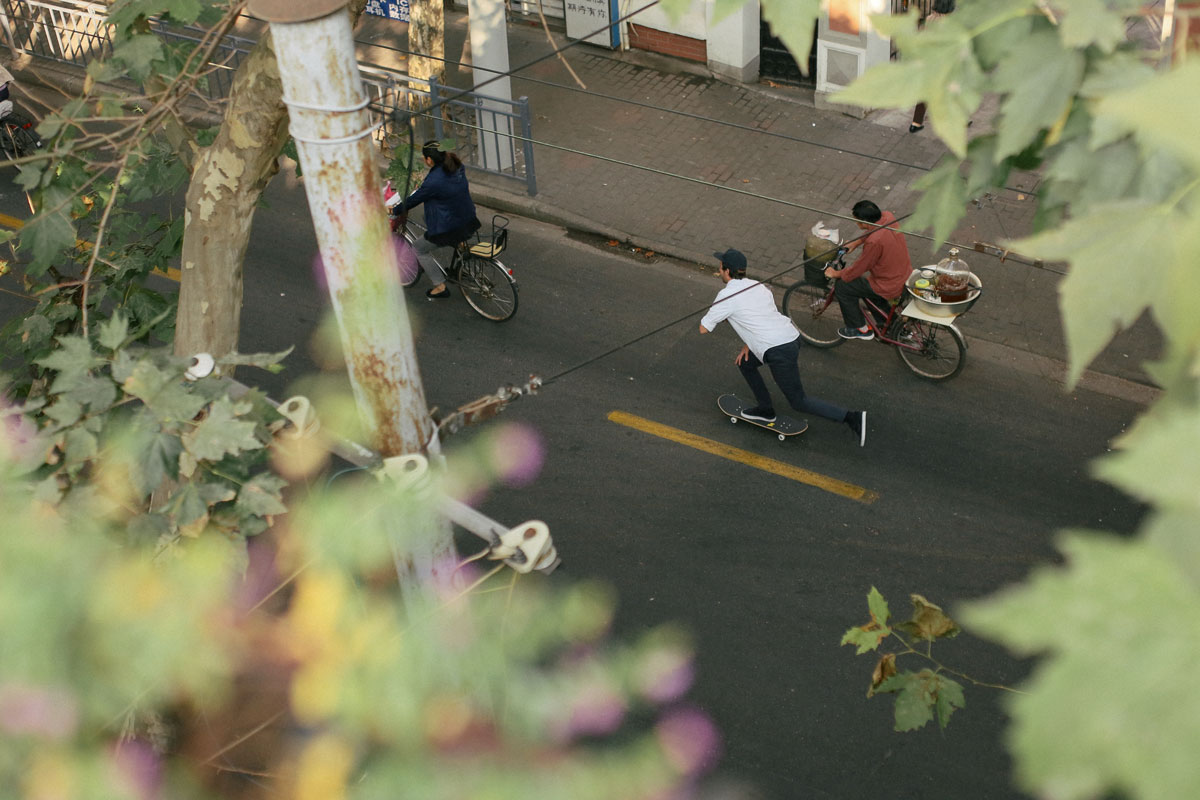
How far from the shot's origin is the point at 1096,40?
66.7 inches

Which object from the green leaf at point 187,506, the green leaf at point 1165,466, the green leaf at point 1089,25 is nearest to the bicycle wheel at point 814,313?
the green leaf at point 187,506

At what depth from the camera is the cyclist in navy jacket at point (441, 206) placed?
901 centimetres

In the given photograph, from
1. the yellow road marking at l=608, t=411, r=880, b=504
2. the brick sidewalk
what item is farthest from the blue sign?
the yellow road marking at l=608, t=411, r=880, b=504

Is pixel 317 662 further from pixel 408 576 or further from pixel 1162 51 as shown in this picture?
pixel 1162 51

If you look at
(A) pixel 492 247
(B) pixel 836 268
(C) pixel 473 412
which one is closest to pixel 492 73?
(A) pixel 492 247

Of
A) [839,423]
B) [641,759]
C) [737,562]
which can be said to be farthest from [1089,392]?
[641,759]

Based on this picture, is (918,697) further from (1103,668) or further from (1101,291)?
(1103,668)

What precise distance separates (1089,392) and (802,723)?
408 centimetres

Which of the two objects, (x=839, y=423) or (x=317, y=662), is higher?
(x=317, y=662)

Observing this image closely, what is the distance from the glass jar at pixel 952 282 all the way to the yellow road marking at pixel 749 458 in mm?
1748

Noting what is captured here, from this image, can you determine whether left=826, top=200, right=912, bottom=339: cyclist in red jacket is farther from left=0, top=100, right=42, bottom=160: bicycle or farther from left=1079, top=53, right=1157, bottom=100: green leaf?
left=0, top=100, right=42, bottom=160: bicycle

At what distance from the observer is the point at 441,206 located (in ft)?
30.5

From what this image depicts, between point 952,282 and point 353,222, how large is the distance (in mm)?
6614

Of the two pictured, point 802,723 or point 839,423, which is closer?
point 802,723
